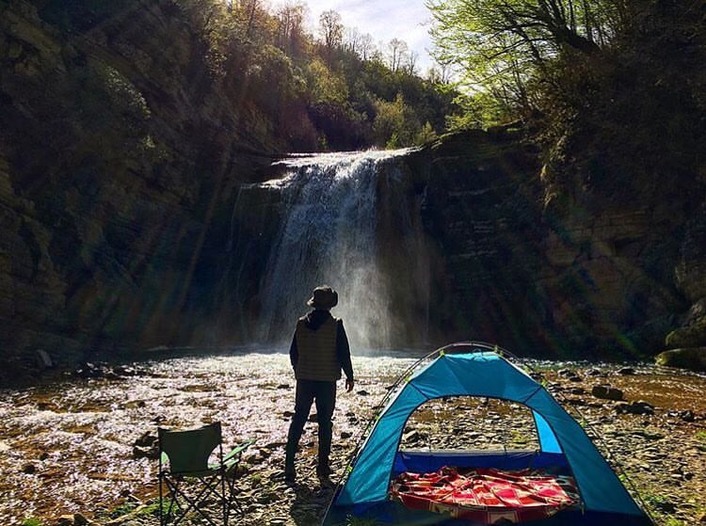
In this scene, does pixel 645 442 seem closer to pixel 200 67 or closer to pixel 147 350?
pixel 147 350

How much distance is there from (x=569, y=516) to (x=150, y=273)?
71.7 ft

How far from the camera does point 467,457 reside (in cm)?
584

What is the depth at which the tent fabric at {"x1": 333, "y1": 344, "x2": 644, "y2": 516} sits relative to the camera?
4.61 meters

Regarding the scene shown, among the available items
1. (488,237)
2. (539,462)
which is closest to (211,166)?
(488,237)

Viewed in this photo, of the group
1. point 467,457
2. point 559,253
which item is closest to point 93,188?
point 559,253

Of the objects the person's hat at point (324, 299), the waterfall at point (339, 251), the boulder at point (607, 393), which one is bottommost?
the boulder at point (607, 393)

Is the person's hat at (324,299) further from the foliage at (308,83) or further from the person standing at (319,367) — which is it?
the foliage at (308,83)

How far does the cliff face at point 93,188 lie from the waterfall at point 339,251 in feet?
14.7

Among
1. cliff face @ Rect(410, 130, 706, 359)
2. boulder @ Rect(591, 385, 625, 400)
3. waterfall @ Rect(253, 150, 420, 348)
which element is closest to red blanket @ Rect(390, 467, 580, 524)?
boulder @ Rect(591, 385, 625, 400)

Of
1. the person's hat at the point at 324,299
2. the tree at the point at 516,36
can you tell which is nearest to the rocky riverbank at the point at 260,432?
the person's hat at the point at 324,299

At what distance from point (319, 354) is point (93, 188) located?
1863 cm

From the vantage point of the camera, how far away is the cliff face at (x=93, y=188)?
56.5 feet

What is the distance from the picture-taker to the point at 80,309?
737 inches

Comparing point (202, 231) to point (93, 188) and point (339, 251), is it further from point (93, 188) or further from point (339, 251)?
point (339, 251)
